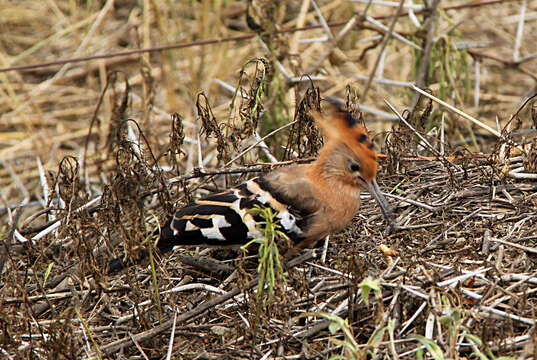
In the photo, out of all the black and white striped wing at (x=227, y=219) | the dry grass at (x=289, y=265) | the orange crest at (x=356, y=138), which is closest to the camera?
the dry grass at (x=289, y=265)

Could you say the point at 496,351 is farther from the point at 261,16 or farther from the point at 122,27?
the point at 122,27

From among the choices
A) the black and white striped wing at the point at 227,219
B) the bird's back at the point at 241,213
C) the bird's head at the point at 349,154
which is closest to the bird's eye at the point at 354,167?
the bird's head at the point at 349,154

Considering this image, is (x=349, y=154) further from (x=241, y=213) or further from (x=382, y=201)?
(x=241, y=213)

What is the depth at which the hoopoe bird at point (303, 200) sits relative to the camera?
365 centimetres

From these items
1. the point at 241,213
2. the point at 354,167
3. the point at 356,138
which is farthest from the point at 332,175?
the point at 241,213

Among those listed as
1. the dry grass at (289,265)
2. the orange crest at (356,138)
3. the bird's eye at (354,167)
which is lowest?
the dry grass at (289,265)

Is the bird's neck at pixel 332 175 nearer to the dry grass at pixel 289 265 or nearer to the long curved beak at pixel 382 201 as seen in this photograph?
the long curved beak at pixel 382 201

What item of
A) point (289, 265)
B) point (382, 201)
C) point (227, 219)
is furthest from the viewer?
point (382, 201)

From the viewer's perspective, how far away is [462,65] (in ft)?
18.4

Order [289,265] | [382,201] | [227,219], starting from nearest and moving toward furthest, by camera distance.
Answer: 1. [289,265]
2. [227,219]
3. [382,201]

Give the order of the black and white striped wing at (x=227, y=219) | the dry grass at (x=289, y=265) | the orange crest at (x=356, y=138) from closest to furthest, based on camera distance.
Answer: the dry grass at (x=289, y=265) → the black and white striped wing at (x=227, y=219) → the orange crest at (x=356, y=138)

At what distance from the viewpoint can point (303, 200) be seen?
3807 millimetres

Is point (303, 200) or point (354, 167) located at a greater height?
point (354, 167)

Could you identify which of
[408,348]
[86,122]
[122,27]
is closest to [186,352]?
[408,348]
